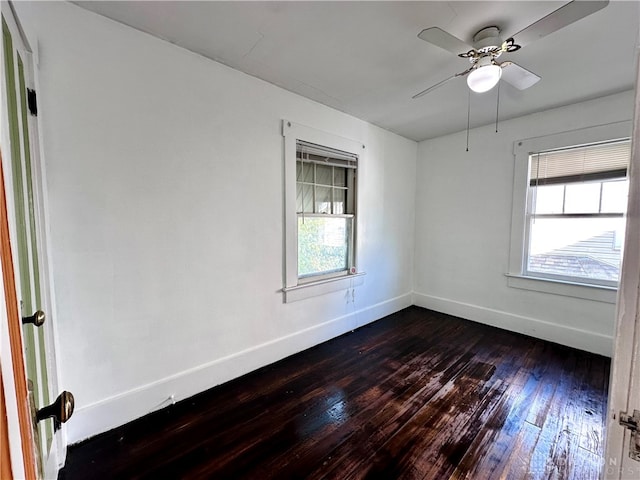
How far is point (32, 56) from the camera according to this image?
1.37m

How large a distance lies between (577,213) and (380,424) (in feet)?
9.71

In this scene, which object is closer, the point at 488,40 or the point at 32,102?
the point at 32,102

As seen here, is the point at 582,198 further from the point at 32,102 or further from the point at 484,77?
the point at 32,102

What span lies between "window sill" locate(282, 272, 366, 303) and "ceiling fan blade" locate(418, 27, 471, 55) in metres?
2.15

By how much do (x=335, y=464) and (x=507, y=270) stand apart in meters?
3.02

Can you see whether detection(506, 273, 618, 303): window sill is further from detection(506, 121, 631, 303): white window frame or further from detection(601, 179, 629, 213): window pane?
detection(601, 179, 629, 213): window pane

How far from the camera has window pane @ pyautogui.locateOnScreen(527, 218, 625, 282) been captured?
2.74 metres

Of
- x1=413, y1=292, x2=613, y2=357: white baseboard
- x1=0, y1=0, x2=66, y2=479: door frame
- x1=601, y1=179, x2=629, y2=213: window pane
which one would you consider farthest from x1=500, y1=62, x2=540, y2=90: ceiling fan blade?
x1=413, y1=292, x2=613, y2=357: white baseboard

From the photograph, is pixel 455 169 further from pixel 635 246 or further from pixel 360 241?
pixel 635 246

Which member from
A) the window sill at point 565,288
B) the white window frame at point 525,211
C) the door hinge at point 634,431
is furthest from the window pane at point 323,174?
the door hinge at point 634,431

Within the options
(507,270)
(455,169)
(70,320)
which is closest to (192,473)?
(70,320)

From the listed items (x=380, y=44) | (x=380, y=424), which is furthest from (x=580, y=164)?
(x=380, y=424)

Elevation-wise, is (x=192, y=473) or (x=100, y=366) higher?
(x=100, y=366)

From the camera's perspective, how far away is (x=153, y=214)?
6.14 ft
